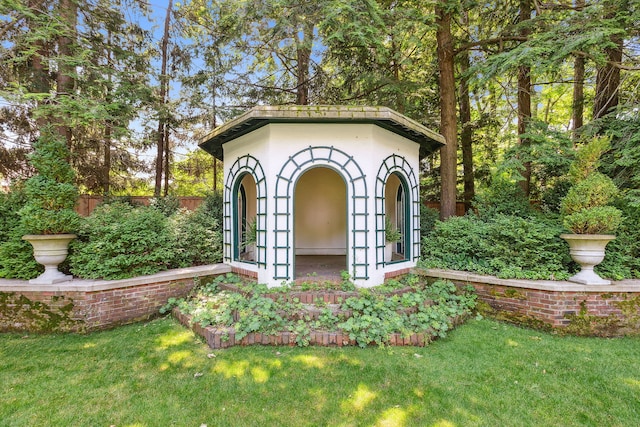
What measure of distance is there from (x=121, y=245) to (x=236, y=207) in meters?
2.06

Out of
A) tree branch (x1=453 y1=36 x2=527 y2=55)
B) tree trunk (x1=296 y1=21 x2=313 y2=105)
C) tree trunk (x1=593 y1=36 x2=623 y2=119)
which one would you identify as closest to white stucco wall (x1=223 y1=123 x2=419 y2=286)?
tree branch (x1=453 y1=36 x2=527 y2=55)

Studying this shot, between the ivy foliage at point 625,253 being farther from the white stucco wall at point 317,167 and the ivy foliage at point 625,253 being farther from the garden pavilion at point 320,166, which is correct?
the white stucco wall at point 317,167

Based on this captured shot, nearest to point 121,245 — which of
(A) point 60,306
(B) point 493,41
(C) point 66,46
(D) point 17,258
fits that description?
(A) point 60,306

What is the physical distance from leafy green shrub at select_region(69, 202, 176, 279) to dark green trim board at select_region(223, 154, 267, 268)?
3.48ft

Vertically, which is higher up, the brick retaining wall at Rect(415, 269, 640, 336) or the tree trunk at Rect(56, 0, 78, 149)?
the tree trunk at Rect(56, 0, 78, 149)

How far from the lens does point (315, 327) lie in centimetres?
378

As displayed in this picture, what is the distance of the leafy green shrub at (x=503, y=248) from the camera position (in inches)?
173

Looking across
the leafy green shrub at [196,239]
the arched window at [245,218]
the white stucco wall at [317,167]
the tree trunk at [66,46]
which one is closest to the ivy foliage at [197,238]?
the leafy green shrub at [196,239]

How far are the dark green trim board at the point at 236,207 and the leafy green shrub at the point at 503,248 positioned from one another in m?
3.09

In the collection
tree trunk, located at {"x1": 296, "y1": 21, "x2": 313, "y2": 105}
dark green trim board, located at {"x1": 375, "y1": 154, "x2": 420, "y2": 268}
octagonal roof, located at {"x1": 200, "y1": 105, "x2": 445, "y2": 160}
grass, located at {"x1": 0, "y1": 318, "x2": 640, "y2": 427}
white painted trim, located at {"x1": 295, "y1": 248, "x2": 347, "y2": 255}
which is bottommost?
grass, located at {"x1": 0, "y1": 318, "x2": 640, "y2": 427}

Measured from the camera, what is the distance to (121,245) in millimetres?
4496

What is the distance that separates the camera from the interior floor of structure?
512 centimetres

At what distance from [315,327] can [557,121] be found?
53.2ft

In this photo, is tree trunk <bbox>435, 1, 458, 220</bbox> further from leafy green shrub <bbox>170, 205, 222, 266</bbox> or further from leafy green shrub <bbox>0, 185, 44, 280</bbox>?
leafy green shrub <bbox>0, 185, 44, 280</bbox>
